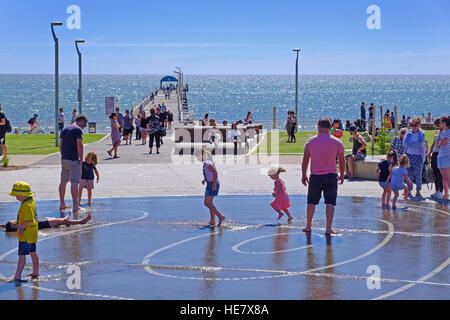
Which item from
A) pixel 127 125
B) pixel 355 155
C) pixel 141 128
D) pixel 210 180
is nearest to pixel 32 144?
pixel 127 125

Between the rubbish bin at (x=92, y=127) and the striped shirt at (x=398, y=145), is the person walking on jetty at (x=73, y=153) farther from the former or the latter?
the rubbish bin at (x=92, y=127)

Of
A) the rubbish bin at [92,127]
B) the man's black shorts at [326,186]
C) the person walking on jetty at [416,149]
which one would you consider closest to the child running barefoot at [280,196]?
the man's black shorts at [326,186]

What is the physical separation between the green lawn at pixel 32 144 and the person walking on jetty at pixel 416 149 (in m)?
16.4

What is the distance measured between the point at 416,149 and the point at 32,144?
21912 millimetres

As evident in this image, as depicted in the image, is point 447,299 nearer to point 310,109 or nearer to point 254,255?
point 254,255

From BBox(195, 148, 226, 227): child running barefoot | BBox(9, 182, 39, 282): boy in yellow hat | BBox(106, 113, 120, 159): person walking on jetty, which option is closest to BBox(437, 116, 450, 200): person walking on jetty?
BBox(195, 148, 226, 227): child running barefoot

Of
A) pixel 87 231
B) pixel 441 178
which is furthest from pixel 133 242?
pixel 441 178

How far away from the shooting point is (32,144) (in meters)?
34.2

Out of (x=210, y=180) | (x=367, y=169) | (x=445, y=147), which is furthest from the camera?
(x=367, y=169)

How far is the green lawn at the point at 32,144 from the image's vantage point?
29.9m

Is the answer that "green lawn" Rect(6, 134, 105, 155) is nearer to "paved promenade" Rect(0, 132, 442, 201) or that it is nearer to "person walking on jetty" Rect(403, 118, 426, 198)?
"paved promenade" Rect(0, 132, 442, 201)

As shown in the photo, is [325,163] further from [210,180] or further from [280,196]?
[210,180]

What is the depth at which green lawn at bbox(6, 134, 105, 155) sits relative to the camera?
29.9 m
